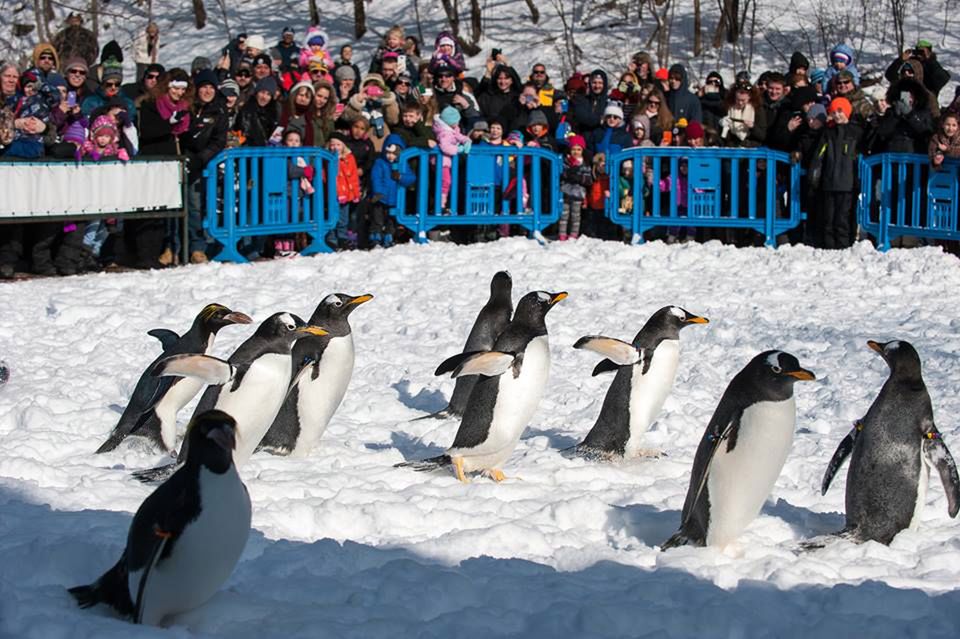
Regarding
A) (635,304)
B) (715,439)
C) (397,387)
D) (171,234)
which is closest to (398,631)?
(715,439)

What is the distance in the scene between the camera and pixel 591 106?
517 inches

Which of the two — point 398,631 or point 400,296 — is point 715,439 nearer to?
point 398,631

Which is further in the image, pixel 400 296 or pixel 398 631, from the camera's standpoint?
pixel 400 296

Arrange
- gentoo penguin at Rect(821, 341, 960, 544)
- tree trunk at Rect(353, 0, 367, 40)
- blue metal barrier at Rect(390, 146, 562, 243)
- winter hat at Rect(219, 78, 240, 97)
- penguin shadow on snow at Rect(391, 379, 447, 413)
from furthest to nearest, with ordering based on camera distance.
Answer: tree trunk at Rect(353, 0, 367, 40), blue metal barrier at Rect(390, 146, 562, 243), winter hat at Rect(219, 78, 240, 97), penguin shadow on snow at Rect(391, 379, 447, 413), gentoo penguin at Rect(821, 341, 960, 544)

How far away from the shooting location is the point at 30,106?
33.2 feet

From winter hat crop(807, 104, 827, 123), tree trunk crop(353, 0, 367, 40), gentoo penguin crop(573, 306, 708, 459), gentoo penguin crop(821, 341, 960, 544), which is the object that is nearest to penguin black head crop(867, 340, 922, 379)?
gentoo penguin crop(821, 341, 960, 544)

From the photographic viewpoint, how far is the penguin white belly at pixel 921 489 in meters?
4.88

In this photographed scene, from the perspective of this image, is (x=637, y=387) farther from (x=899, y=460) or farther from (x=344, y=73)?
(x=344, y=73)

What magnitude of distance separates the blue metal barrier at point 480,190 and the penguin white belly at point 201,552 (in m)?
8.80

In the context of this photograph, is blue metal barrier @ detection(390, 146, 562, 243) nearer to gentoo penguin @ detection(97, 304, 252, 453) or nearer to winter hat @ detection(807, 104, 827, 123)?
winter hat @ detection(807, 104, 827, 123)

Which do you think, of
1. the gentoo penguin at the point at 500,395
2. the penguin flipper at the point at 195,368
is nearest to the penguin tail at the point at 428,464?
the gentoo penguin at the point at 500,395

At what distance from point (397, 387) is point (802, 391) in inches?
87.2

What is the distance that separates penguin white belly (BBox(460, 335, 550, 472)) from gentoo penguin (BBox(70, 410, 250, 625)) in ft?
7.23

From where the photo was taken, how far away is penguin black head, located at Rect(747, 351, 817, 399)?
4750mm
